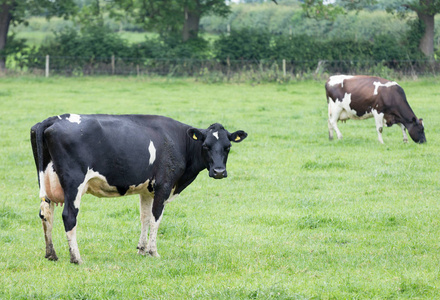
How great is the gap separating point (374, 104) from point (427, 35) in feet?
76.9

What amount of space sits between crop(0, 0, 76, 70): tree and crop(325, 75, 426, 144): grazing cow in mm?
26075

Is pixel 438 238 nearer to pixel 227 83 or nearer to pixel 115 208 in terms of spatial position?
pixel 115 208

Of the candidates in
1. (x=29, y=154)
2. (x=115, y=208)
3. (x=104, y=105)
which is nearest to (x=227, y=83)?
(x=104, y=105)

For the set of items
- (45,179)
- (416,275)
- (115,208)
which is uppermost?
(45,179)

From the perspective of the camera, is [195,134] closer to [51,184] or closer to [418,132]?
[51,184]

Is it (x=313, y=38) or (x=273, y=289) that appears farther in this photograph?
(x=313, y=38)

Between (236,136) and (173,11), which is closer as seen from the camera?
(236,136)

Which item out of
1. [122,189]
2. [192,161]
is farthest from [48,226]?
[192,161]

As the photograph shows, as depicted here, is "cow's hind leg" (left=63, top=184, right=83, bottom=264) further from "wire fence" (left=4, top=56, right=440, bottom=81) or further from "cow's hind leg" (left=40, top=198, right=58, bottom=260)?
"wire fence" (left=4, top=56, right=440, bottom=81)

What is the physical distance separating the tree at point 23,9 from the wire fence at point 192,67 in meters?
2.61

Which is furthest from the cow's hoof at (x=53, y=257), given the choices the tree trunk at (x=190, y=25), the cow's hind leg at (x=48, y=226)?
the tree trunk at (x=190, y=25)

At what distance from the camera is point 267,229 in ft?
28.1

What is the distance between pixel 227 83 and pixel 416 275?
2695 cm

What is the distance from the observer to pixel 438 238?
793 centimetres
